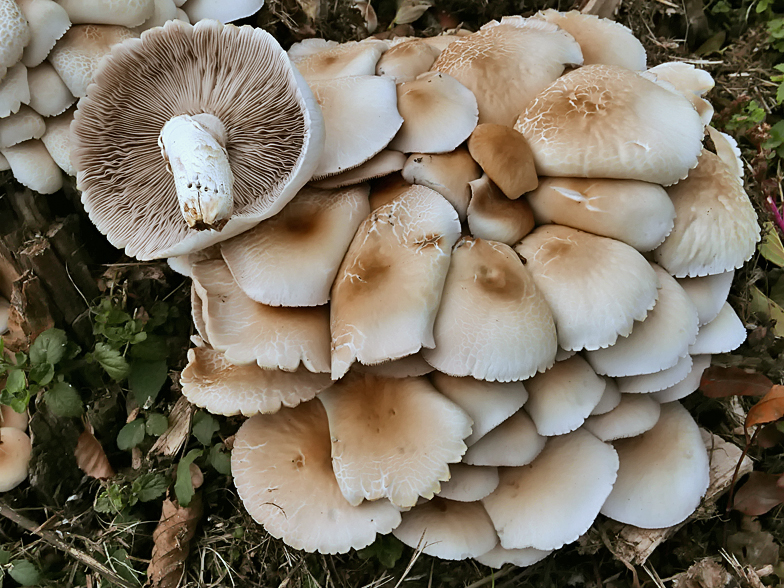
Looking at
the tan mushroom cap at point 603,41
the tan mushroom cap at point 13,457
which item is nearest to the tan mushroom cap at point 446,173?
the tan mushroom cap at point 603,41

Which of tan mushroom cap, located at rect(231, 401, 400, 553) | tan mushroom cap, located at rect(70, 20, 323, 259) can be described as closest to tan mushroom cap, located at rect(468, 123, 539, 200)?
tan mushroom cap, located at rect(70, 20, 323, 259)

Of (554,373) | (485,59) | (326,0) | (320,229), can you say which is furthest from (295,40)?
(554,373)

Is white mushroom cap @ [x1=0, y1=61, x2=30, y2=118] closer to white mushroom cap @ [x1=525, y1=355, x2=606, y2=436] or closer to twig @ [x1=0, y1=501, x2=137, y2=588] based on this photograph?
twig @ [x1=0, y1=501, x2=137, y2=588]

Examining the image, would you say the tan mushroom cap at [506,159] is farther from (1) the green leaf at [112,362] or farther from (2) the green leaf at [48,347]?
(2) the green leaf at [48,347]

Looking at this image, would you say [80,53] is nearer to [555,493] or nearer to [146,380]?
[146,380]

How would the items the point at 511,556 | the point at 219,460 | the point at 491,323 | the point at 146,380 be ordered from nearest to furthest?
the point at 491,323, the point at 511,556, the point at 219,460, the point at 146,380

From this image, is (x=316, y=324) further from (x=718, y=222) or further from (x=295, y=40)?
(x=295, y=40)

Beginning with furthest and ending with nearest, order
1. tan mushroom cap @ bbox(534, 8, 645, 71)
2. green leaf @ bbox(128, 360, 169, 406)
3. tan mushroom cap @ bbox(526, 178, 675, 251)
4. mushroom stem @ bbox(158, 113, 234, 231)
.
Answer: green leaf @ bbox(128, 360, 169, 406) < tan mushroom cap @ bbox(534, 8, 645, 71) < tan mushroom cap @ bbox(526, 178, 675, 251) < mushroom stem @ bbox(158, 113, 234, 231)

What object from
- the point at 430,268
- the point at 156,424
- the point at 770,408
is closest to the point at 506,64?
the point at 430,268
